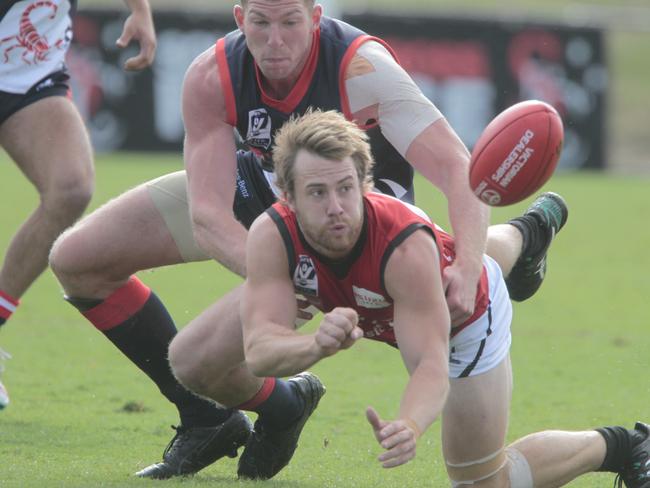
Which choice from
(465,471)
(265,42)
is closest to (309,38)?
(265,42)

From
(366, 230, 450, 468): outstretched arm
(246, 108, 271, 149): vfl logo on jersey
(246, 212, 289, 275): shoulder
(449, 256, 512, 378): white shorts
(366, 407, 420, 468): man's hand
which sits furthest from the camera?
(246, 108, 271, 149): vfl logo on jersey

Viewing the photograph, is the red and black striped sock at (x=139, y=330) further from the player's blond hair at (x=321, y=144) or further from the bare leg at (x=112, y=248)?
the player's blond hair at (x=321, y=144)

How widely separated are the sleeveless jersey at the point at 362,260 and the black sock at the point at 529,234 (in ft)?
4.79

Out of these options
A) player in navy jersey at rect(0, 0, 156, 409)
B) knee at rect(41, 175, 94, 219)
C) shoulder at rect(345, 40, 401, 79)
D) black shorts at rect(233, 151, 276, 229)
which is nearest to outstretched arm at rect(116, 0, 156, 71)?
player in navy jersey at rect(0, 0, 156, 409)

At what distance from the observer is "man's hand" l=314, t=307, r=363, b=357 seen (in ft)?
13.7

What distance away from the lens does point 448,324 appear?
180 inches

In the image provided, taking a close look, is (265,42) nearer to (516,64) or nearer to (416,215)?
(416,215)

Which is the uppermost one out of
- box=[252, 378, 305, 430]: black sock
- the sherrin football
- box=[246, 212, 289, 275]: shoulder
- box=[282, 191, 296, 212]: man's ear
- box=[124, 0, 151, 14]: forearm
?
box=[124, 0, 151, 14]: forearm

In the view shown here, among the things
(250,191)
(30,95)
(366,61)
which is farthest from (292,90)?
(30,95)

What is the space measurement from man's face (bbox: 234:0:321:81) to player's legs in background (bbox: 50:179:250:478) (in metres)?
0.87

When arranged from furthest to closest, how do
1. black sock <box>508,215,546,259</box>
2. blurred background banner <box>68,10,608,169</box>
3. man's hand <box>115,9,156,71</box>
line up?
blurred background banner <box>68,10,608,169</box> → man's hand <box>115,9,156,71</box> → black sock <box>508,215,546,259</box>

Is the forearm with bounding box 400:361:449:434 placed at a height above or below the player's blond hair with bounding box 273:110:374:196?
below

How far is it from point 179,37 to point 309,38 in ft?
46.2

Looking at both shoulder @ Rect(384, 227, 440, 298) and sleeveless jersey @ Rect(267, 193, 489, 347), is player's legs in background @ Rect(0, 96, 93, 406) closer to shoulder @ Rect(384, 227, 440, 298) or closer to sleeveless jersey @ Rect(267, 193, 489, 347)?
sleeveless jersey @ Rect(267, 193, 489, 347)
